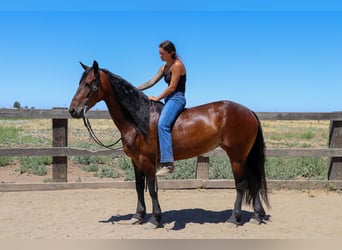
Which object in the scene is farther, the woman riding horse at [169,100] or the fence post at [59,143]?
the fence post at [59,143]

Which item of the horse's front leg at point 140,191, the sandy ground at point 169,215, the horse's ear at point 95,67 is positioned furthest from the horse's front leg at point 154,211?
the horse's ear at point 95,67

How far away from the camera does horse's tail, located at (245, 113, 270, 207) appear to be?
17.1 ft

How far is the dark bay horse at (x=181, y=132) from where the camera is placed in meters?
4.87

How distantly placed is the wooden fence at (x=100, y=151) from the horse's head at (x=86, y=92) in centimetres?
218

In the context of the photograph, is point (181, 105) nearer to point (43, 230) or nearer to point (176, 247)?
point (176, 247)

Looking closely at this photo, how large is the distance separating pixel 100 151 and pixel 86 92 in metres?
2.36

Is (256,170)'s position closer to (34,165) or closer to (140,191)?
(140,191)

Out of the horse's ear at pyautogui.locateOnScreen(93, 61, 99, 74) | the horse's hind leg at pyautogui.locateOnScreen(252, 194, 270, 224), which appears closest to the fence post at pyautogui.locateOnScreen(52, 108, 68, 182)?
the horse's ear at pyautogui.locateOnScreen(93, 61, 99, 74)

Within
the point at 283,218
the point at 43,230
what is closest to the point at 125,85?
the point at 43,230

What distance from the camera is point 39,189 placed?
679 centimetres

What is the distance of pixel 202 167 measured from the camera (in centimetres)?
709

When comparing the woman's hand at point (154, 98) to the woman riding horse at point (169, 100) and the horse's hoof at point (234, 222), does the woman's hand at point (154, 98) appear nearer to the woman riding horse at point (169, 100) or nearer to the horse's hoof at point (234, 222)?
the woman riding horse at point (169, 100)

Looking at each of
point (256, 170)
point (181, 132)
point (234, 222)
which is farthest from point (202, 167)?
point (181, 132)

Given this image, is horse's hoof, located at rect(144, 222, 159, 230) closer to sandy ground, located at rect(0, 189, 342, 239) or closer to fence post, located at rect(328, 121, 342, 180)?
sandy ground, located at rect(0, 189, 342, 239)
